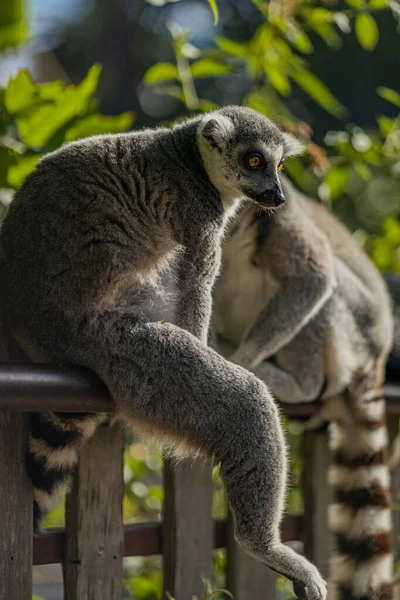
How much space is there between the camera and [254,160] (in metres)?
3.21

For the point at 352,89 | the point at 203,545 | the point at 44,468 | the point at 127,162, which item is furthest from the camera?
the point at 352,89

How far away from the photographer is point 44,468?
2887mm

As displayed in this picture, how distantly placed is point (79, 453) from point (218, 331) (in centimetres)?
157

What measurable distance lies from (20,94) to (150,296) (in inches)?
55.9

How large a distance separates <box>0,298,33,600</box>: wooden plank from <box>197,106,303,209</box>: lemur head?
1.05 m

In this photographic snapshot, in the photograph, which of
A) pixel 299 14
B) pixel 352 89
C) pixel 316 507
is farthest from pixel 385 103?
pixel 316 507

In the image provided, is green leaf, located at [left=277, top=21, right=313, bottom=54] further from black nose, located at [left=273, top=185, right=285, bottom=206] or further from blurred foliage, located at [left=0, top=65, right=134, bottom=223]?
black nose, located at [left=273, top=185, right=285, bottom=206]

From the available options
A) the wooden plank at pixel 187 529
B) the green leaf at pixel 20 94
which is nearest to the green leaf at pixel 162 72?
the green leaf at pixel 20 94

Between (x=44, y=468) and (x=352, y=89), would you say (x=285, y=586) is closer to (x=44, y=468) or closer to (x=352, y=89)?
(x=44, y=468)

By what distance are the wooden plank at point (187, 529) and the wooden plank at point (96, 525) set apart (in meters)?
0.29

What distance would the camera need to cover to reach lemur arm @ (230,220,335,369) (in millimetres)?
4148

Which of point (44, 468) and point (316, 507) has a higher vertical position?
point (44, 468)

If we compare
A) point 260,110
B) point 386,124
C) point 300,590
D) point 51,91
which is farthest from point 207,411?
point 386,124

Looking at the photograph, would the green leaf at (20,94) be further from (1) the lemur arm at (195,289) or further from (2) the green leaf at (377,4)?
(2) the green leaf at (377,4)
